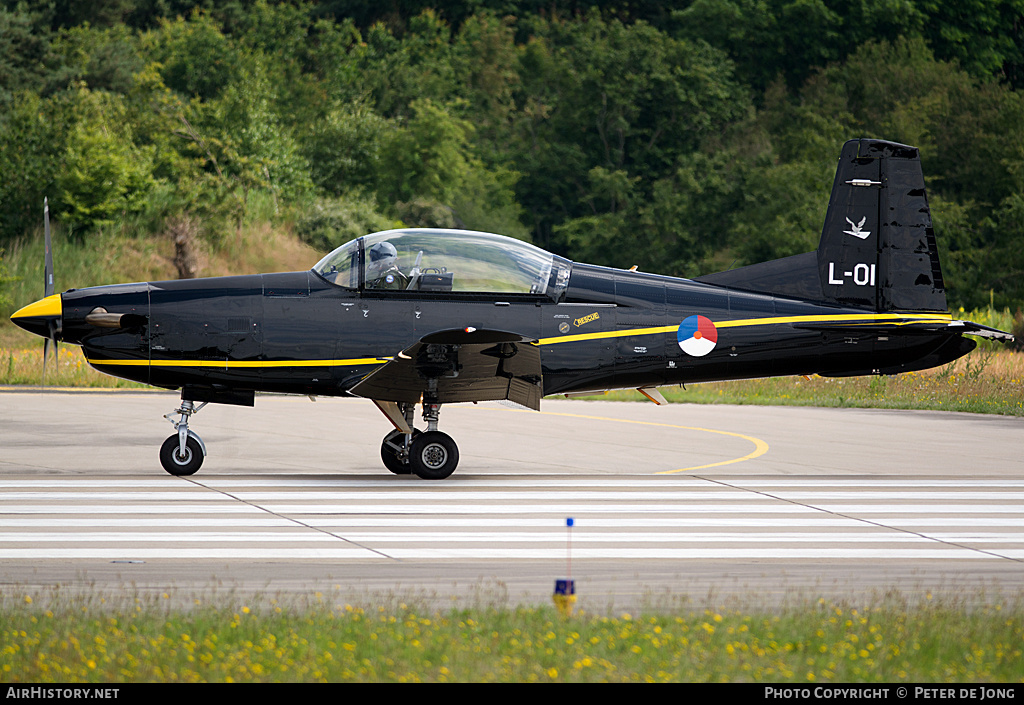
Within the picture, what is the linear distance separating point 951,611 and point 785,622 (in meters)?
1.16

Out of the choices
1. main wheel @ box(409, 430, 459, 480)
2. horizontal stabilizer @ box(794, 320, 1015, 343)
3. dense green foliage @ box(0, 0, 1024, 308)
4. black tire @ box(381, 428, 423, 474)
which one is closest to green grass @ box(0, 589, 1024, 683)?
main wheel @ box(409, 430, 459, 480)

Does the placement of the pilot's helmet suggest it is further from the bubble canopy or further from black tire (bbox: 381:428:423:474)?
black tire (bbox: 381:428:423:474)

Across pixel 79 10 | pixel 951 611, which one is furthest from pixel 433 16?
pixel 951 611

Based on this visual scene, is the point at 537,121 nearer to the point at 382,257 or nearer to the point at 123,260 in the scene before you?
the point at 123,260

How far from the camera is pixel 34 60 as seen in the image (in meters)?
51.4

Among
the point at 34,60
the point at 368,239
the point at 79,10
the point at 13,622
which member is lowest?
the point at 13,622

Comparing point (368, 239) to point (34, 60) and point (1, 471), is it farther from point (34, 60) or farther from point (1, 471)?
point (34, 60)

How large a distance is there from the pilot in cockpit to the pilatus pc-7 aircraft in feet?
0.05

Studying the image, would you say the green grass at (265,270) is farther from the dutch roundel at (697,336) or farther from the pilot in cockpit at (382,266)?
the pilot in cockpit at (382,266)

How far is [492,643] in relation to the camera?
584 centimetres

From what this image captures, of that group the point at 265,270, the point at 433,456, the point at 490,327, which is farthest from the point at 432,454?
the point at 265,270

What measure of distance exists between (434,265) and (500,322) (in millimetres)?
970

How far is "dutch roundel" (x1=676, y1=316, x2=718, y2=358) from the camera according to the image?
12859 mm

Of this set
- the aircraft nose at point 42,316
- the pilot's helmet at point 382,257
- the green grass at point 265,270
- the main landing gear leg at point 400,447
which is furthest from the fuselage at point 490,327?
the green grass at point 265,270
